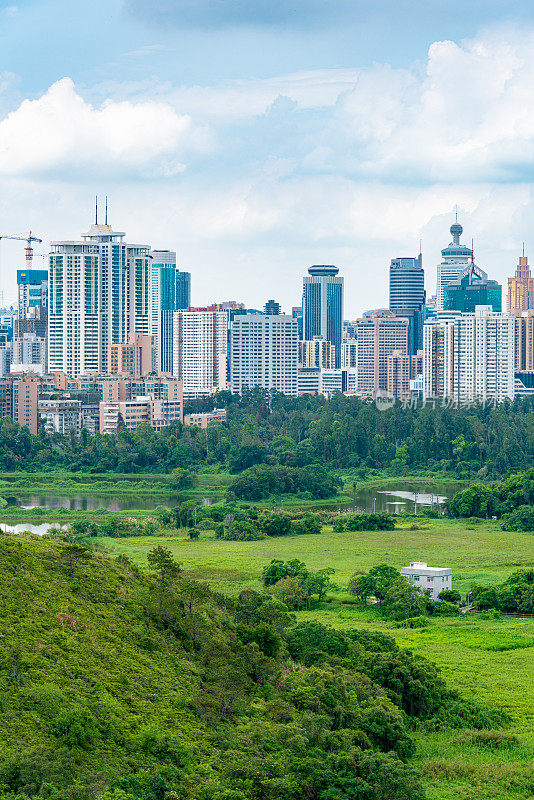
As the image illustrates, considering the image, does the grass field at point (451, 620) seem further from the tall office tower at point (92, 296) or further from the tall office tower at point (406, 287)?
the tall office tower at point (406, 287)

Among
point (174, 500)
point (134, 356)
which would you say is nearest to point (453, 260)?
point (134, 356)

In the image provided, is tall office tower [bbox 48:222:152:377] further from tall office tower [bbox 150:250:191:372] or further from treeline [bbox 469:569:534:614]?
treeline [bbox 469:569:534:614]

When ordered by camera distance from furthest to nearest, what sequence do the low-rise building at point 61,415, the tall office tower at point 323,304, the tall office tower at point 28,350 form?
the tall office tower at point 323,304 < the tall office tower at point 28,350 < the low-rise building at point 61,415

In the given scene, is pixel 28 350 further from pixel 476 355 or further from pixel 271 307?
pixel 476 355

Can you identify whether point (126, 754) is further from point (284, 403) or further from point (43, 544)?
point (284, 403)

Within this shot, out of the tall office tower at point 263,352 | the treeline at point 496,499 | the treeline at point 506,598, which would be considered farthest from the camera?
the tall office tower at point 263,352

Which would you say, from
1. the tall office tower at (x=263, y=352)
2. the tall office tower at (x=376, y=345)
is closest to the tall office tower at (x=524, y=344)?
the tall office tower at (x=263, y=352)

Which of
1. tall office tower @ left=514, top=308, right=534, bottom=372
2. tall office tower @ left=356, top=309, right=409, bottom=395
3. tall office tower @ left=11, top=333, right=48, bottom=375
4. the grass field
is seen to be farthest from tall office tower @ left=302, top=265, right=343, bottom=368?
the grass field
